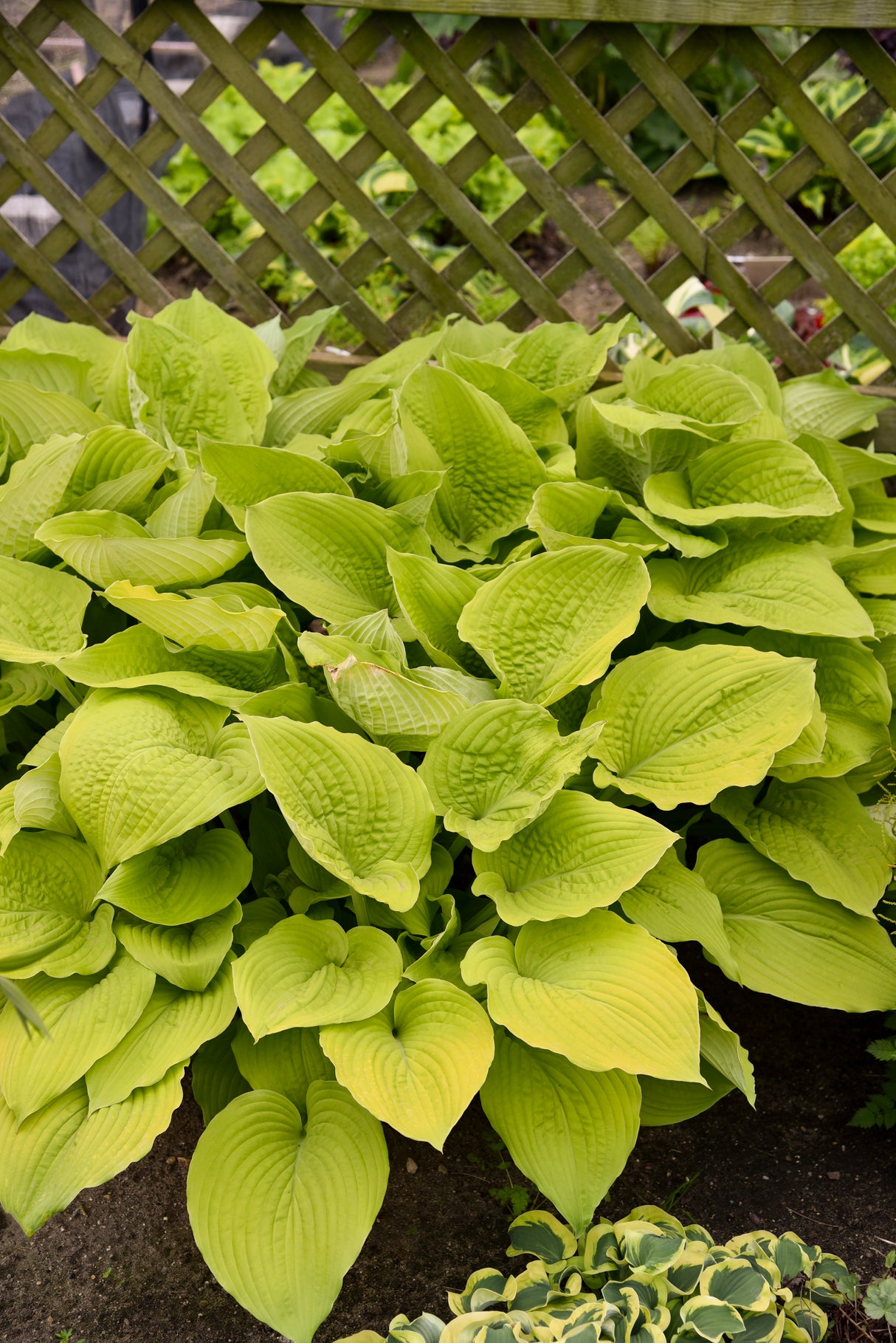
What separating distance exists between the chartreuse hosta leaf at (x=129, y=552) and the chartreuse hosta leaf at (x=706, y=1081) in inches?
40.4

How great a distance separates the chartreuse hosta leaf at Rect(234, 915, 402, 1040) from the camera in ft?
4.47

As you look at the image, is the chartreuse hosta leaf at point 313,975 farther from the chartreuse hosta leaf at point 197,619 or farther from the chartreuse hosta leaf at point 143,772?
the chartreuse hosta leaf at point 197,619

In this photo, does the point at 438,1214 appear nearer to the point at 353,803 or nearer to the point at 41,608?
the point at 353,803

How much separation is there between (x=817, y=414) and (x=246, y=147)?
4.99 ft

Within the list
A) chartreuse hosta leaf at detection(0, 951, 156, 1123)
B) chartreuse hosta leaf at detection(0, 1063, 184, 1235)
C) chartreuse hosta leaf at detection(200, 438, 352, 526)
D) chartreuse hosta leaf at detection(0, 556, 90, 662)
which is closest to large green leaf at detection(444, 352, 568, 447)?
chartreuse hosta leaf at detection(200, 438, 352, 526)

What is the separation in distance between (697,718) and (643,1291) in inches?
30.7

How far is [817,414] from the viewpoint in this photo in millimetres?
2494

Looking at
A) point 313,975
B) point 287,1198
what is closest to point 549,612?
point 313,975

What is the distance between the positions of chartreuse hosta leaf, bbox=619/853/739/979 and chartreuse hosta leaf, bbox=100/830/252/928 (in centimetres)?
59

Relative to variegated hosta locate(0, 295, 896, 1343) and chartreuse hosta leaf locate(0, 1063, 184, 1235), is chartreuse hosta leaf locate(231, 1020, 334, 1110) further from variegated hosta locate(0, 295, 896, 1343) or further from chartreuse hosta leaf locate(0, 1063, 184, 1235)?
chartreuse hosta leaf locate(0, 1063, 184, 1235)

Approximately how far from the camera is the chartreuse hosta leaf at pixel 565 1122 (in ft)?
4.72

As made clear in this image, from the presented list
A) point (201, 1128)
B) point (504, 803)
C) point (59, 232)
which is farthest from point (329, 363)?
point (201, 1128)

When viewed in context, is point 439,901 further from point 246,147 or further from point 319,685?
point 246,147

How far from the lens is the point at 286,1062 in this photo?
156cm
